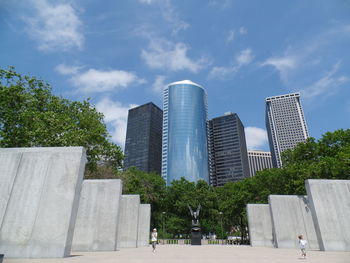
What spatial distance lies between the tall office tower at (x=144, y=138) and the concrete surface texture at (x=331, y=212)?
4998 inches

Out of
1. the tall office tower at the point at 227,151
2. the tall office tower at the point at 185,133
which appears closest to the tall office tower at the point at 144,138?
the tall office tower at the point at 185,133

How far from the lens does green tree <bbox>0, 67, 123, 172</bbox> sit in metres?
18.6

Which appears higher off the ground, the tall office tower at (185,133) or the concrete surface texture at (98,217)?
the tall office tower at (185,133)

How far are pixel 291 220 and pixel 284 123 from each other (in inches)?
6894

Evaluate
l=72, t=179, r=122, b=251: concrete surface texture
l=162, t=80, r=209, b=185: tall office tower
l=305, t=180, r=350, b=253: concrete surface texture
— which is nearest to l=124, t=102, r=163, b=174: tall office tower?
l=162, t=80, r=209, b=185: tall office tower

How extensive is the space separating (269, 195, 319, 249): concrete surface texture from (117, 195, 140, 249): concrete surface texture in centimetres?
1232

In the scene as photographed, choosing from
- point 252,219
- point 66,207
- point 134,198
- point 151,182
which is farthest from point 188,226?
point 66,207

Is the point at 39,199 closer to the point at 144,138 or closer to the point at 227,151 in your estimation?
the point at 144,138

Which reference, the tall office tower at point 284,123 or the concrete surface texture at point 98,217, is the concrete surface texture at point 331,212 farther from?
the tall office tower at point 284,123

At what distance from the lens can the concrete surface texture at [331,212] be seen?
15359 mm

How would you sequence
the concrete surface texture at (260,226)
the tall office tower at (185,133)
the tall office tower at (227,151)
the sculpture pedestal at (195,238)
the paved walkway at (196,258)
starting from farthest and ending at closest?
→ 1. the tall office tower at (227,151)
2. the tall office tower at (185,133)
3. the sculpture pedestal at (195,238)
4. the concrete surface texture at (260,226)
5. the paved walkway at (196,258)

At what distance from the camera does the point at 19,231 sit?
9.90 metres

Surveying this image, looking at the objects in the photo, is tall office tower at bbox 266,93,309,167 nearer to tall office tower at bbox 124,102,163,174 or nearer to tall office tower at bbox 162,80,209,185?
tall office tower at bbox 162,80,209,185

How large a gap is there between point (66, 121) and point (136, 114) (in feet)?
459
